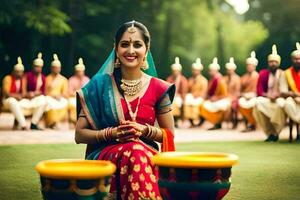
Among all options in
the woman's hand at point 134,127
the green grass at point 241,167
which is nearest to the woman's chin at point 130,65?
the woman's hand at point 134,127

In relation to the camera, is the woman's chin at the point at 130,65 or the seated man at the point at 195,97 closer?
the woman's chin at the point at 130,65

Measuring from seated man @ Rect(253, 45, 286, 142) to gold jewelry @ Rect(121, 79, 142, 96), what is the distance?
6.91 meters

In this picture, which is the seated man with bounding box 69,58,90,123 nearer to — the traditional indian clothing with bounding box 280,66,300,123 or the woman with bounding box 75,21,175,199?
the traditional indian clothing with bounding box 280,66,300,123

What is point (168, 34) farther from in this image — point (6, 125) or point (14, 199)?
point (14, 199)

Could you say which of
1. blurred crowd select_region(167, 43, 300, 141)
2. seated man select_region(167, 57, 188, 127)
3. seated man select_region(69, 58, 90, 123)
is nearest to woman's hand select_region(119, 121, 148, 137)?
blurred crowd select_region(167, 43, 300, 141)

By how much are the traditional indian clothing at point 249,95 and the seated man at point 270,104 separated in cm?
171

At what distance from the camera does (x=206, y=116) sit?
14.4 metres

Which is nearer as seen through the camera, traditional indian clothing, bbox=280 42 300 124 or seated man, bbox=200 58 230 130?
traditional indian clothing, bbox=280 42 300 124

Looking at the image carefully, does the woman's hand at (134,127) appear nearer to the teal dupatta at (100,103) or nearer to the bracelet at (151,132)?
the bracelet at (151,132)

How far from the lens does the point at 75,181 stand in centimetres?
316

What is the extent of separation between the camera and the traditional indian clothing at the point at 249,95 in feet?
43.5

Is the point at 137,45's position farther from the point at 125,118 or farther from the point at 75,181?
the point at 75,181

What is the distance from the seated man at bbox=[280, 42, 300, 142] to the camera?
10656 mm

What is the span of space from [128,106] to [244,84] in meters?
10.1
